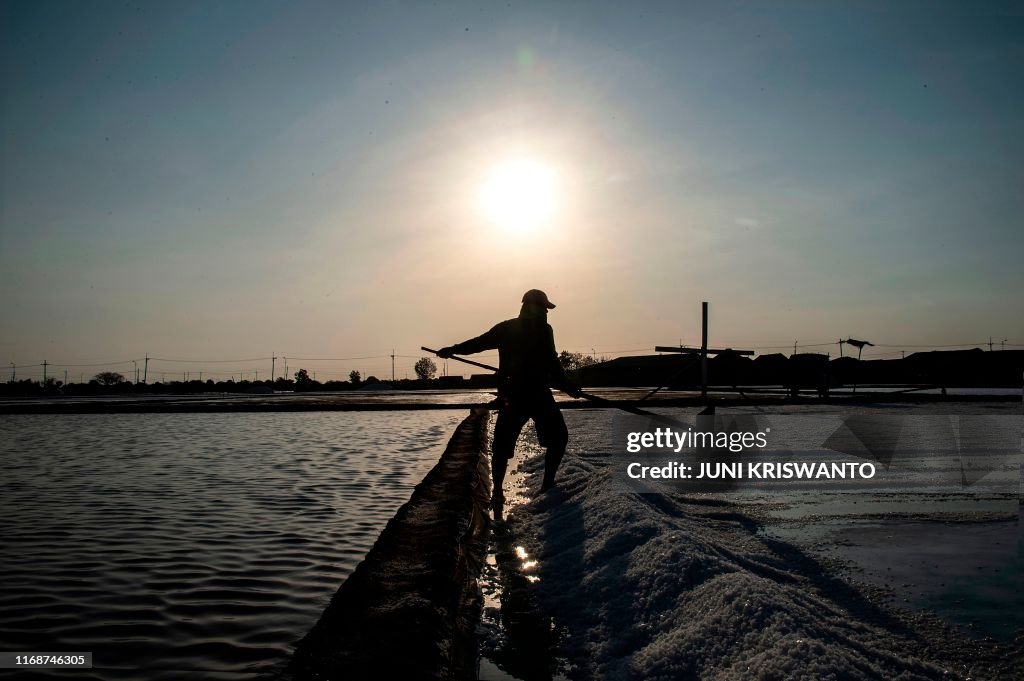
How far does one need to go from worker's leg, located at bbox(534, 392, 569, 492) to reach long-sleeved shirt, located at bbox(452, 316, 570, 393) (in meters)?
0.21

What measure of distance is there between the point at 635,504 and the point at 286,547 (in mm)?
2739

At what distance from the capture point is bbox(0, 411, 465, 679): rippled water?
335 cm

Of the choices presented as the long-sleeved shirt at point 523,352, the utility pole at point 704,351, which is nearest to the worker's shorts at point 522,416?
the long-sleeved shirt at point 523,352

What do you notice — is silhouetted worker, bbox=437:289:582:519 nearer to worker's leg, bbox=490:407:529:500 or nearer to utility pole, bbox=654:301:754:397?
worker's leg, bbox=490:407:529:500

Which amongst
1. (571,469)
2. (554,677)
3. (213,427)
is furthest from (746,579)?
(213,427)

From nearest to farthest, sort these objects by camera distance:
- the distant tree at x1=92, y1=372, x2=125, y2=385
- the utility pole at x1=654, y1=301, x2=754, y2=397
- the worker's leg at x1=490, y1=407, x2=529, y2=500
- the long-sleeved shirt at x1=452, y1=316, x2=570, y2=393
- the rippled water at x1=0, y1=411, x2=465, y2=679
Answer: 1. the rippled water at x1=0, y1=411, x2=465, y2=679
2. the worker's leg at x1=490, y1=407, x2=529, y2=500
3. the long-sleeved shirt at x1=452, y1=316, x2=570, y2=393
4. the utility pole at x1=654, y1=301, x2=754, y2=397
5. the distant tree at x1=92, y1=372, x2=125, y2=385

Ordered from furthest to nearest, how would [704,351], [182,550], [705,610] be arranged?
1. [704,351]
2. [182,550]
3. [705,610]

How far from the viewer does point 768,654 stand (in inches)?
107

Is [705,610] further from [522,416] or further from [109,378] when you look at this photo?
[109,378]

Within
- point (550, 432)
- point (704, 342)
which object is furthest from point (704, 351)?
point (550, 432)

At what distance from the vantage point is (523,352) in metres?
7.30

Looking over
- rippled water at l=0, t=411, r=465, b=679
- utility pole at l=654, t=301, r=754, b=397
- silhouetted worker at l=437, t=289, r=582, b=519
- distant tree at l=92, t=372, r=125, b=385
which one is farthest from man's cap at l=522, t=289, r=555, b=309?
distant tree at l=92, t=372, r=125, b=385

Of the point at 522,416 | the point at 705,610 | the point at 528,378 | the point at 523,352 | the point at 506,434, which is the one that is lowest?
the point at 705,610

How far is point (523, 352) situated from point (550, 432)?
874 millimetres
